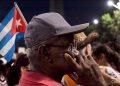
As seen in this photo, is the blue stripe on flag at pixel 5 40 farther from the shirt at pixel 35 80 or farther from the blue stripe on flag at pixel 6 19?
the shirt at pixel 35 80

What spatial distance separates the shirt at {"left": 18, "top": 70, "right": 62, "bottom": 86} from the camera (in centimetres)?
311

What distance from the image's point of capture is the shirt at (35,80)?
311 cm

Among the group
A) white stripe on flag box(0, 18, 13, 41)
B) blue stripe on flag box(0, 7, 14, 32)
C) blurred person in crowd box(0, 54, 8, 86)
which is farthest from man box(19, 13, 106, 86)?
blue stripe on flag box(0, 7, 14, 32)

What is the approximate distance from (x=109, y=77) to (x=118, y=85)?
1.33ft

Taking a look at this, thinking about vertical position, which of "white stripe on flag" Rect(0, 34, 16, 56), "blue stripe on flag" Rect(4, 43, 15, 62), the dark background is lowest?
"blue stripe on flag" Rect(4, 43, 15, 62)

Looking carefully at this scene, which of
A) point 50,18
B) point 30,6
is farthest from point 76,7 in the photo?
point 50,18

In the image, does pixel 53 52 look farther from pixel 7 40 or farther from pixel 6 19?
pixel 6 19

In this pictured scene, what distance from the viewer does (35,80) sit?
3.13m

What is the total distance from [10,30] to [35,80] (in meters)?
4.27

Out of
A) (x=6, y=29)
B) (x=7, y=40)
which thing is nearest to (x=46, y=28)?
(x=7, y=40)

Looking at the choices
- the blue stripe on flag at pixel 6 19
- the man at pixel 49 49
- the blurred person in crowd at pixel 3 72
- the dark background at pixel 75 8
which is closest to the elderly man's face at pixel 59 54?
the man at pixel 49 49

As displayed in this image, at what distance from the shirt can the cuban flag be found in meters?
3.68

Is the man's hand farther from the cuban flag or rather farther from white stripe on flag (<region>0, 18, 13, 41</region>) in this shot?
white stripe on flag (<region>0, 18, 13, 41</region>)

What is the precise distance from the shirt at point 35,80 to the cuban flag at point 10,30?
3.68 metres
